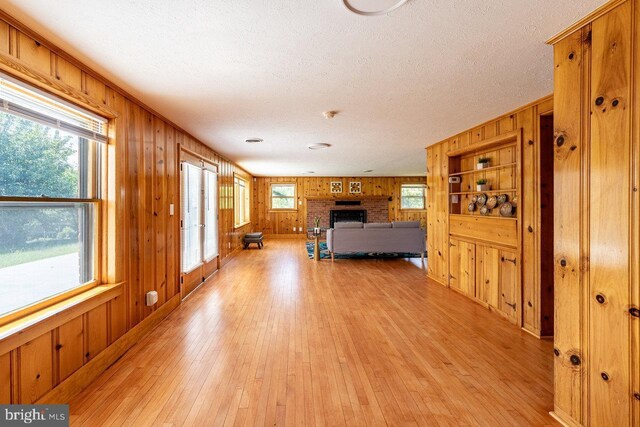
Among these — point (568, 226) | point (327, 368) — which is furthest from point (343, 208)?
point (568, 226)

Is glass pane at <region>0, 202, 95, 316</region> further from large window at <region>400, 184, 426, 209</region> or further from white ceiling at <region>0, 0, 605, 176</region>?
large window at <region>400, 184, 426, 209</region>

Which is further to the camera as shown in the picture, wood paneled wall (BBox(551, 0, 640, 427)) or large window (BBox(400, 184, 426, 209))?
large window (BBox(400, 184, 426, 209))

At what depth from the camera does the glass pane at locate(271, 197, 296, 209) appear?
1091 cm

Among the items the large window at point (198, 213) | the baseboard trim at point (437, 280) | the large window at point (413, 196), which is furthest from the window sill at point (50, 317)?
the large window at point (413, 196)

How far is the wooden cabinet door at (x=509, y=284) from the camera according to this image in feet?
10.2

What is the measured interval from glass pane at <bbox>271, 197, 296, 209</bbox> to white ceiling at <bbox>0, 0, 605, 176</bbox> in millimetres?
7548

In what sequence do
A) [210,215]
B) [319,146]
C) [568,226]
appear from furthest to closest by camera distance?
[210,215], [319,146], [568,226]

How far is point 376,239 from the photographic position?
256 inches

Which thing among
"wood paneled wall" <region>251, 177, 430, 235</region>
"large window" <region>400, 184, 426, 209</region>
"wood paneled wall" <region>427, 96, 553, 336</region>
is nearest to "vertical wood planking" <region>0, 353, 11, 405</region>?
"wood paneled wall" <region>427, 96, 553, 336</region>

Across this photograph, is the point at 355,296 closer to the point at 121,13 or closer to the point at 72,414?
the point at 72,414

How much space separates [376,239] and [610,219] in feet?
16.7

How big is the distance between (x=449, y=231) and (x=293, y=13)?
376cm

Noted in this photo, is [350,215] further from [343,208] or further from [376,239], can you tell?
[376,239]

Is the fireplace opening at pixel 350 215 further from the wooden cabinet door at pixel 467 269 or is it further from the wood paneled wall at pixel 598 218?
the wood paneled wall at pixel 598 218
